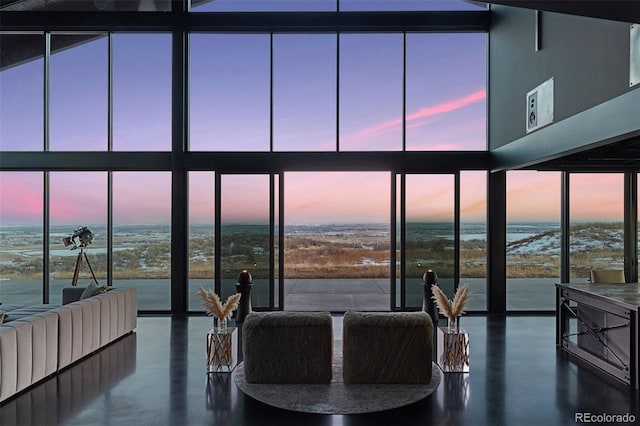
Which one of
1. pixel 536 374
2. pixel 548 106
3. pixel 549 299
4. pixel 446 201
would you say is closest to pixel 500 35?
pixel 548 106

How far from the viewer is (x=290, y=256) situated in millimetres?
15789

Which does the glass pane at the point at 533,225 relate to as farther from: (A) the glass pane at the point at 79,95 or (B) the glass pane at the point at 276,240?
(A) the glass pane at the point at 79,95

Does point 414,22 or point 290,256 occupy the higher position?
→ point 414,22

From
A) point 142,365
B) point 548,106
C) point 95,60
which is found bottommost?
point 142,365

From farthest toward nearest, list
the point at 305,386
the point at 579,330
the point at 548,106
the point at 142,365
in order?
1. the point at 548,106
2. the point at 579,330
3. the point at 142,365
4. the point at 305,386

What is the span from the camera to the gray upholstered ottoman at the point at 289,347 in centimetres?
429

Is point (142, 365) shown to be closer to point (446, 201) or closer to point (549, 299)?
point (446, 201)

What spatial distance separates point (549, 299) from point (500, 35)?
191 inches

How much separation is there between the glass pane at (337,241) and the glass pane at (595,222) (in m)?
3.35

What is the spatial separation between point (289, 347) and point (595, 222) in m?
6.48

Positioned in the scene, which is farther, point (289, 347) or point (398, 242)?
point (398, 242)

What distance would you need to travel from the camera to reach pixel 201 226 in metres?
8.38

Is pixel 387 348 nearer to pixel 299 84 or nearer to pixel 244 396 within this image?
pixel 244 396

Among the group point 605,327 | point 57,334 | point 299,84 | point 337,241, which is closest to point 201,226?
point 299,84
